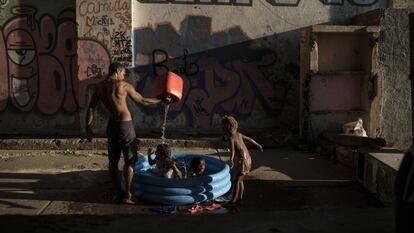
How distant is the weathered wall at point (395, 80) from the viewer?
35.8 ft

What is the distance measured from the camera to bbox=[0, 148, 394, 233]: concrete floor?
6.23 meters

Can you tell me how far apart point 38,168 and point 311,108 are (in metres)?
5.32

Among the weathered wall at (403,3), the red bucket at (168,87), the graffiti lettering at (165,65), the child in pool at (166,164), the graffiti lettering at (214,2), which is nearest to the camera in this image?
the red bucket at (168,87)

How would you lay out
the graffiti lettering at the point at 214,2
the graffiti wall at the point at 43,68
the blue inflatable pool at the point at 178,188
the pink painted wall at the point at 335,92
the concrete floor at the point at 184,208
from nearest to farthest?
the concrete floor at the point at 184,208
the blue inflatable pool at the point at 178,188
the pink painted wall at the point at 335,92
the graffiti wall at the point at 43,68
the graffiti lettering at the point at 214,2

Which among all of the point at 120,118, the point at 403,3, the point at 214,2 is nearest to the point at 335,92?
the point at 403,3

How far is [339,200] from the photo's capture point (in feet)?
25.3

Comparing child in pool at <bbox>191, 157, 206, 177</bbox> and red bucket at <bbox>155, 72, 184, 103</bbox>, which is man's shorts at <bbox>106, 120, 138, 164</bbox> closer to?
red bucket at <bbox>155, 72, 184, 103</bbox>

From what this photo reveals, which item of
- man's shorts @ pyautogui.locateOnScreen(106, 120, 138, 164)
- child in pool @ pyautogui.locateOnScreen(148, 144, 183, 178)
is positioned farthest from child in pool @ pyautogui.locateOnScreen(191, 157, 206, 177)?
man's shorts @ pyautogui.locateOnScreen(106, 120, 138, 164)

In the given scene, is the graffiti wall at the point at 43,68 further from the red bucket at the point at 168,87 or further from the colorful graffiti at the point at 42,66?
the red bucket at the point at 168,87

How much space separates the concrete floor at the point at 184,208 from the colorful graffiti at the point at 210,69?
1.58m

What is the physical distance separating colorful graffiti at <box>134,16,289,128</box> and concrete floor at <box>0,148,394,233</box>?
1.58 meters

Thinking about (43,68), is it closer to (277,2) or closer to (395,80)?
(277,2)

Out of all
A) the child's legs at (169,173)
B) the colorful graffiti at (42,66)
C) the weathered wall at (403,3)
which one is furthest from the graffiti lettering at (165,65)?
the weathered wall at (403,3)

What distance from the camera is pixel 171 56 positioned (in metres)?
11.8
